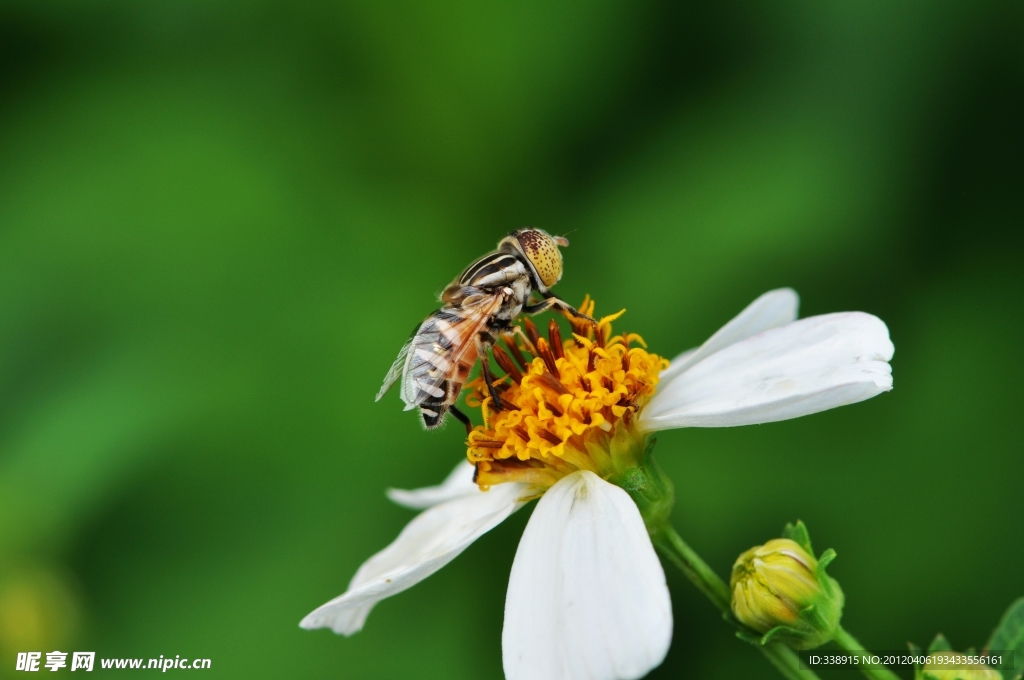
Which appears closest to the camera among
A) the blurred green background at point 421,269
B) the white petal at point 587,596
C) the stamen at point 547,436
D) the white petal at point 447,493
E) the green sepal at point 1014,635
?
the white petal at point 587,596

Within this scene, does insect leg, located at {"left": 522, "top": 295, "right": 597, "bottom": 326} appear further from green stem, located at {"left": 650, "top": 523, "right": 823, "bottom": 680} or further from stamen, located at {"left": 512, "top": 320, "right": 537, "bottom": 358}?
green stem, located at {"left": 650, "top": 523, "right": 823, "bottom": 680}

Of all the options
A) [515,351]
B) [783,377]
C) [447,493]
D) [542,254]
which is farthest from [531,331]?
[783,377]

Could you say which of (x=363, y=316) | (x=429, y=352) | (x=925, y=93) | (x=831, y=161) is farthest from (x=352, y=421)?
(x=925, y=93)

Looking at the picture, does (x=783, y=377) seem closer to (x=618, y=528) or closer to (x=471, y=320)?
(x=618, y=528)

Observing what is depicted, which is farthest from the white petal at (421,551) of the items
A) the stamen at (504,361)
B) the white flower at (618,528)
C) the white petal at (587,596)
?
the stamen at (504,361)

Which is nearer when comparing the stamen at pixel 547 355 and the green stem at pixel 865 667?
the green stem at pixel 865 667

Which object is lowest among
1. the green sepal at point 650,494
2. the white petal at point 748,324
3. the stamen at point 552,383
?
the green sepal at point 650,494

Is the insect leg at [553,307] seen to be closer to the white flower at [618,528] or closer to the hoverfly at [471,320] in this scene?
the hoverfly at [471,320]

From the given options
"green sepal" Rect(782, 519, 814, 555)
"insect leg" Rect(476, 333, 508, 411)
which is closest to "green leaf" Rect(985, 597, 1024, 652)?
"green sepal" Rect(782, 519, 814, 555)
